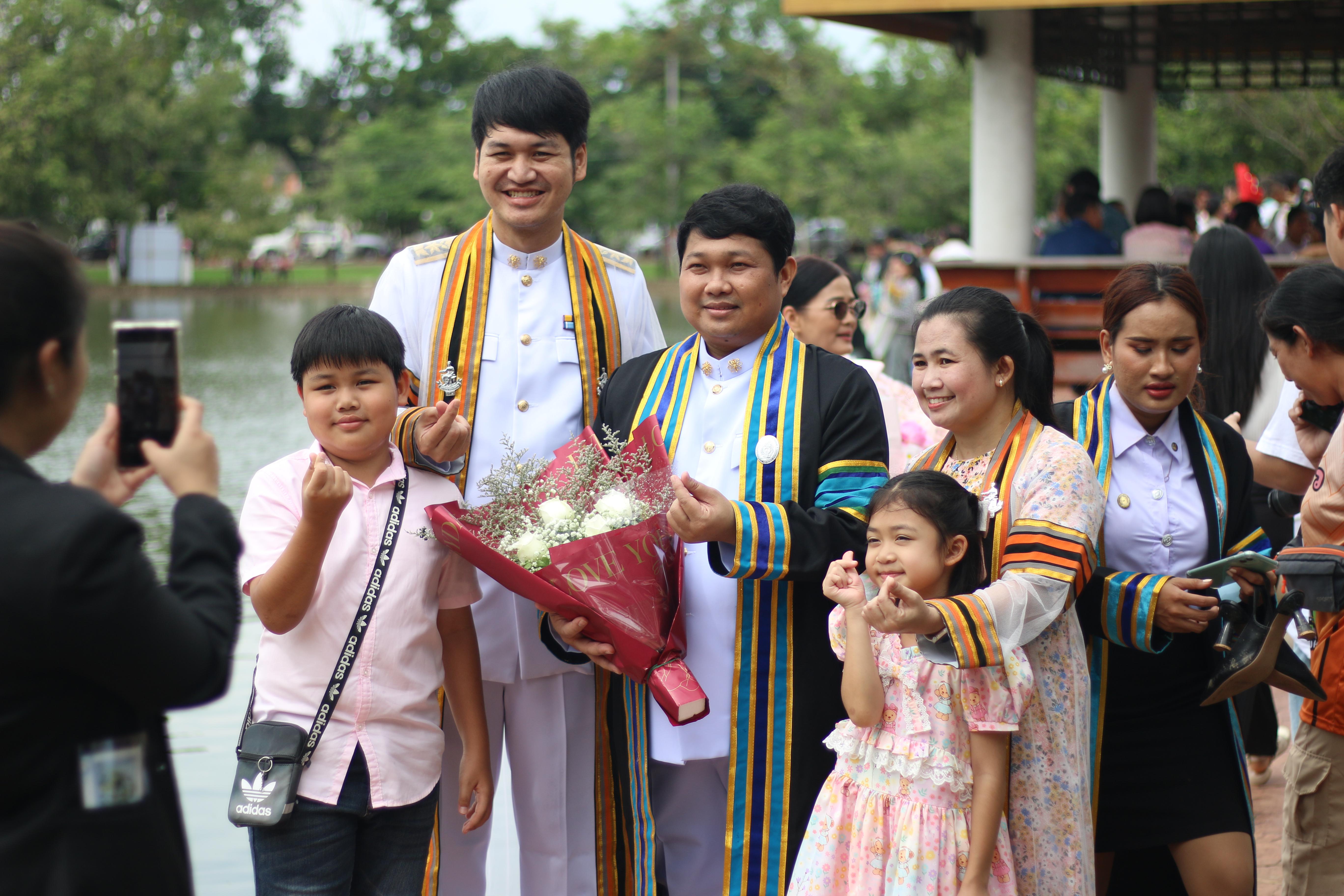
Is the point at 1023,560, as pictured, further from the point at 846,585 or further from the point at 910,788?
the point at 910,788

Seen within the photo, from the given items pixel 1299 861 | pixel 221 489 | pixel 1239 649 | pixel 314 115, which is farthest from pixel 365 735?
pixel 314 115

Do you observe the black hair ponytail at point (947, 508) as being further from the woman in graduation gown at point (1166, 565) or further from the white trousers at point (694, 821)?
the white trousers at point (694, 821)

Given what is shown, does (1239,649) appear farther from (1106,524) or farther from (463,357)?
(463,357)

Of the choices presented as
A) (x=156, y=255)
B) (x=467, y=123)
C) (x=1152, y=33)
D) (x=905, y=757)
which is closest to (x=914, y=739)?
(x=905, y=757)

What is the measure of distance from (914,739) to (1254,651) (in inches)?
31.2

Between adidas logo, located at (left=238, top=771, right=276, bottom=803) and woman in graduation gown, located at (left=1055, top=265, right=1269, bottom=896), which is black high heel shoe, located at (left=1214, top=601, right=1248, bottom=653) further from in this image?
adidas logo, located at (left=238, top=771, right=276, bottom=803)

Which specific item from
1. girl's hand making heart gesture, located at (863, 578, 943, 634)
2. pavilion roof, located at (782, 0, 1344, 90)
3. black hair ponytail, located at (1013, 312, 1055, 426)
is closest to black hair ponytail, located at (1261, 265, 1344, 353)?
black hair ponytail, located at (1013, 312, 1055, 426)

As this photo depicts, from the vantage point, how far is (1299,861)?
3.04m

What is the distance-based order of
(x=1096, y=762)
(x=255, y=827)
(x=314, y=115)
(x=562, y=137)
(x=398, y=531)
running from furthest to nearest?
(x=314, y=115) < (x=562, y=137) < (x=1096, y=762) < (x=398, y=531) < (x=255, y=827)

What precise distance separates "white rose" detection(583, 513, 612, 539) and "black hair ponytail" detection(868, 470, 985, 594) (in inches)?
21.7

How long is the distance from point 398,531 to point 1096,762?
5.47ft

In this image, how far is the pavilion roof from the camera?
7.63 meters

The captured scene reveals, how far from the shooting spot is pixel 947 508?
105 inches

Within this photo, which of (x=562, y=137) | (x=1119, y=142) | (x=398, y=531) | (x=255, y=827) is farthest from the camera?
(x=1119, y=142)
